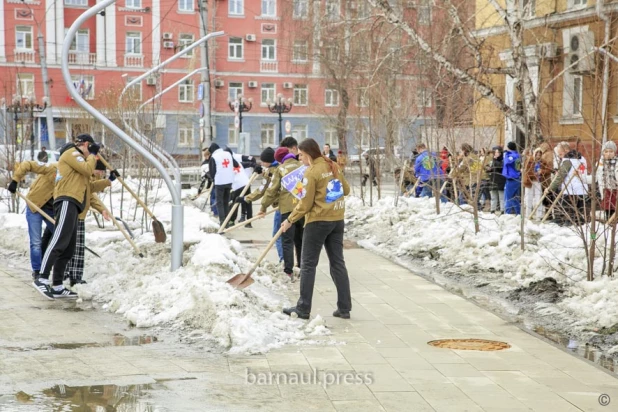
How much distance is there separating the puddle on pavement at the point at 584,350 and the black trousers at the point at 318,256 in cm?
180

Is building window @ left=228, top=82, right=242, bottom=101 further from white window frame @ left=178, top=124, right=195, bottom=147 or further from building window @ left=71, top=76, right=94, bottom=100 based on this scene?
building window @ left=71, top=76, right=94, bottom=100

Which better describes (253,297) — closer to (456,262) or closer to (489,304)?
(489,304)

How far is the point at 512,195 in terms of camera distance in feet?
56.7

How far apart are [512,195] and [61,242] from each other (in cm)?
952

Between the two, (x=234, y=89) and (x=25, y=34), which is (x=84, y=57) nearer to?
(x=25, y=34)

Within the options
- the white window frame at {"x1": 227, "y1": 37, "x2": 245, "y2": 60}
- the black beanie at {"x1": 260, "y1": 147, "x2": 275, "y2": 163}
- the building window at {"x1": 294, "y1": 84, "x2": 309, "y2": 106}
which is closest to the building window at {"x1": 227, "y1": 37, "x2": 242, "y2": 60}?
the white window frame at {"x1": 227, "y1": 37, "x2": 245, "y2": 60}

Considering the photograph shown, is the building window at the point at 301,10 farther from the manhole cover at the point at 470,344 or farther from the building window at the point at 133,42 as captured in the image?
the manhole cover at the point at 470,344

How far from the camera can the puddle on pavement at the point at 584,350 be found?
7.37 m

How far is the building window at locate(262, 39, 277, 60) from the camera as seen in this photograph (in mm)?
58812

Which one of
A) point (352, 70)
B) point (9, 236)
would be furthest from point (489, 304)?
point (352, 70)

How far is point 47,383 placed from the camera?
6305mm

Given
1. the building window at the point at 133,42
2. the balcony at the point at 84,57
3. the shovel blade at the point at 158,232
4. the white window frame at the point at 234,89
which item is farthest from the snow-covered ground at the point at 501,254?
the white window frame at the point at 234,89

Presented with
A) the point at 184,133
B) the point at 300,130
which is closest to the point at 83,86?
the point at 184,133

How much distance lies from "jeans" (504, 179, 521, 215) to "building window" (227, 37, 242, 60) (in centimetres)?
4225
